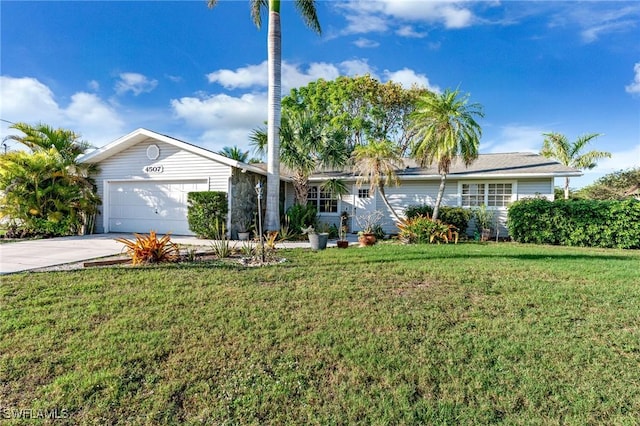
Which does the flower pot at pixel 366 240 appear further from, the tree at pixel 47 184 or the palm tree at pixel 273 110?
the tree at pixel 47 184

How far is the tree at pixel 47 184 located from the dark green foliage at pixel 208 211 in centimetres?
497

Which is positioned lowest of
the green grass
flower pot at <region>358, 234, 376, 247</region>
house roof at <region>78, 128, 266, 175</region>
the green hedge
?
the green grass

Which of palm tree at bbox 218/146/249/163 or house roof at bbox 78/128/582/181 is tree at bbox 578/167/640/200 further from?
palm tree at bbox 218/146/249/163

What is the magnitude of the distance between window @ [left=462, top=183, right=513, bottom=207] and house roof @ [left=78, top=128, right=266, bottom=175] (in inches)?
349

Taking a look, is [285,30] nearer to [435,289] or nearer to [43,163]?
[43,163]

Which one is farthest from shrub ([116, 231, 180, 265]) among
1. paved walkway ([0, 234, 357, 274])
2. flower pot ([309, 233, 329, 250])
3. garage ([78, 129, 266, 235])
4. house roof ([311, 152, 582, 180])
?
house roof ([311, 152, 582, 180])

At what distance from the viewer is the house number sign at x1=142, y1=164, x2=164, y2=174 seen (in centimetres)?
1273

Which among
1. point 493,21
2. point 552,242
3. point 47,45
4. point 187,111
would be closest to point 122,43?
point 47,45

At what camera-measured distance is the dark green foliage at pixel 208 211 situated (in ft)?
38.0

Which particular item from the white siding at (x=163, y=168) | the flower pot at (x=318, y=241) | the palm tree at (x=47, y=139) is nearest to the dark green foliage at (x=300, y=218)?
the white siding at (x=163, y=168)

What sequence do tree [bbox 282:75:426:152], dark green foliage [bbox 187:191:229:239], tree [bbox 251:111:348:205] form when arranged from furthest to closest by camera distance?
1. tree [bbox 282:75:426:152]
2. tree [bbox 251:111:348:205]
3. dark green foliage [bbox 187:191:229:239]

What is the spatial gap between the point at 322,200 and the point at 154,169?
24.6 feet

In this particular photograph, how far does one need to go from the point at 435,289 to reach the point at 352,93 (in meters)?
21.3

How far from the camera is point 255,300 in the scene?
15.3ft
